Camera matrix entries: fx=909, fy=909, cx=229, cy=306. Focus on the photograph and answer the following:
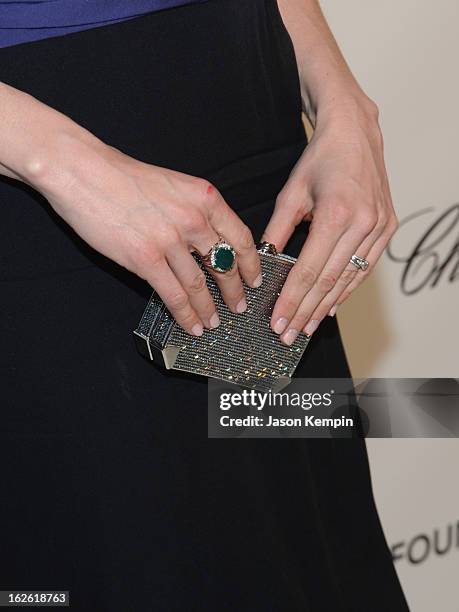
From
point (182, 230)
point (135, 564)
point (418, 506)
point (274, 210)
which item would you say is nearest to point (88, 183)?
point (182, 230)

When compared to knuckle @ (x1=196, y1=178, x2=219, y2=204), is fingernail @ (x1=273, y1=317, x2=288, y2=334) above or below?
below

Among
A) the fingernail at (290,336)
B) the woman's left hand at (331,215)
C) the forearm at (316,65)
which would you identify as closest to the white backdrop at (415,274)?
the forearm at (316,65)

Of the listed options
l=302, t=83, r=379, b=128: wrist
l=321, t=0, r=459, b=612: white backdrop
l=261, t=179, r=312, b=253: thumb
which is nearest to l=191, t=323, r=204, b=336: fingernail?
l=261, t=179, r=312, b=253: thumb

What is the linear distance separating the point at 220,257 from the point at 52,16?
0.24 metres

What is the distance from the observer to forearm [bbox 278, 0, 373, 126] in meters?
0.86

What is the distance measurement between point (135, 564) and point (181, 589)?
0.15 ft

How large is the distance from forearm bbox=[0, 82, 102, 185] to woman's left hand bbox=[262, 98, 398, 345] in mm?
226

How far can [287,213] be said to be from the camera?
82 cm

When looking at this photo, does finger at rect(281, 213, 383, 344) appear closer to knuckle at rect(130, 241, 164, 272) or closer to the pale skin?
the pale skin

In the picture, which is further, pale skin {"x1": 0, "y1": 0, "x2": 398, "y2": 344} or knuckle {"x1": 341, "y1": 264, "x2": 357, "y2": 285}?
knuckle {"x1": 341, "y1": 264, "x2": 357, "y2": 285}

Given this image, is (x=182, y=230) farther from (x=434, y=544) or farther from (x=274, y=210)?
(x=434, y=544)

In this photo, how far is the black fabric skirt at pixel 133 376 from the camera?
739 mm

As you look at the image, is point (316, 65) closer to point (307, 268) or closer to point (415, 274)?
point (307, 268)

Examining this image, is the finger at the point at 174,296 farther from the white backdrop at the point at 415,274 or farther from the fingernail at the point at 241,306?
the white backdrop at the point at 415,274
